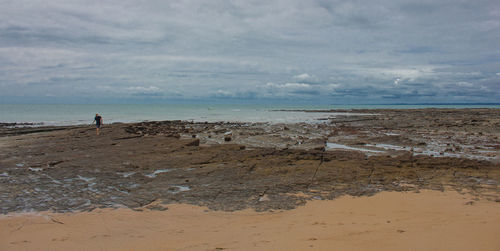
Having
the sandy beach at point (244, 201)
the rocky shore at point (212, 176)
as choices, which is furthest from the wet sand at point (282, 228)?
the rocky shore at point (212, 176)

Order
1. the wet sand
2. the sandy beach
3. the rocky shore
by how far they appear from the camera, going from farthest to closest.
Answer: the rocky shore, the sandy beach, the wet sand

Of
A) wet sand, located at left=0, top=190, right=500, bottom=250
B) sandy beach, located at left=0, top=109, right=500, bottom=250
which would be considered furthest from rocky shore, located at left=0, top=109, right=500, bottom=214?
wet sand, located at left=0, top=190, right=500, bottom=250

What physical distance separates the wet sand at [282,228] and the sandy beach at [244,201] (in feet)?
0.08

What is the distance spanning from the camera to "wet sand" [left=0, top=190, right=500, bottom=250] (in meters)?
6.00

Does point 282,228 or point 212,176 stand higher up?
point 212,176

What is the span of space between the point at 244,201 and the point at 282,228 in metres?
2.15

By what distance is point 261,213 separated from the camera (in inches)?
313

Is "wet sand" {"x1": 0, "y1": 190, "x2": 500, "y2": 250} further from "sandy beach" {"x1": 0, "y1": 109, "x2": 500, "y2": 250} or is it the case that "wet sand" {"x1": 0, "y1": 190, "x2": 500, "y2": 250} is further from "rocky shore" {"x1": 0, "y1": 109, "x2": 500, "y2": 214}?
"rocky shore" {"x1": 0, "y1": 109, "x2": 500, "y2": 214}

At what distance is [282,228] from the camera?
6.89 m

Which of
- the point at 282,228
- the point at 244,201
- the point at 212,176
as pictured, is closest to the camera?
the point at 282,228

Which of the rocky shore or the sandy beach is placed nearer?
the sandy beach

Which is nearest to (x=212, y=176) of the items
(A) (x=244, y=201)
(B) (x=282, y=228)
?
(A) (x=244, y=201)

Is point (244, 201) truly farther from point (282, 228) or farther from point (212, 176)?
point (212, 176)

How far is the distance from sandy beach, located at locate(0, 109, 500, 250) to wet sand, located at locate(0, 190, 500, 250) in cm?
2
